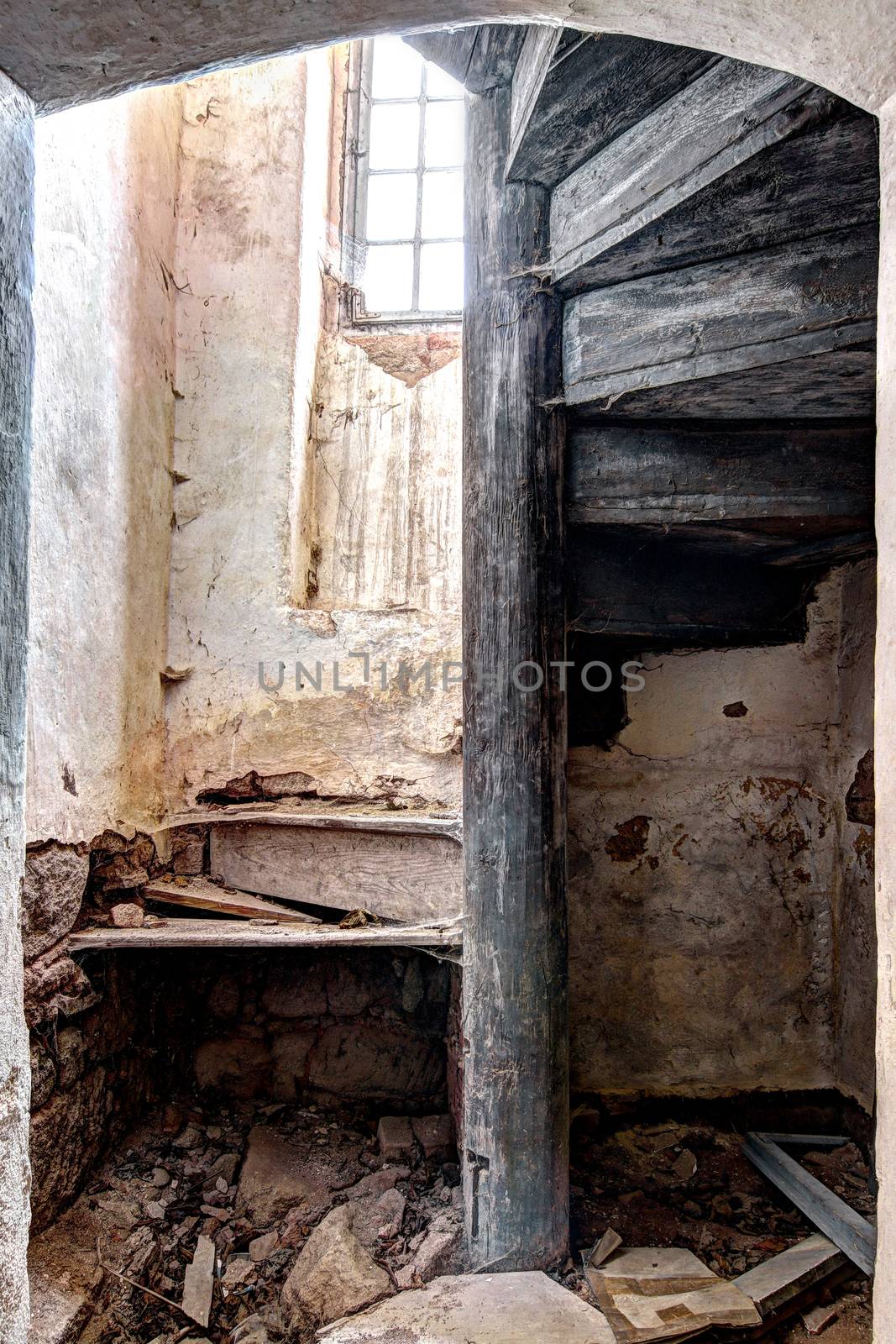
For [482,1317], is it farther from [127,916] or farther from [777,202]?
[777,202]

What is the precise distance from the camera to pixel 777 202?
1.63 m

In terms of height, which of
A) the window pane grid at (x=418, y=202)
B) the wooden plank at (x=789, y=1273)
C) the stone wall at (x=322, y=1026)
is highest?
the window pane grid at (x=418, y=202)

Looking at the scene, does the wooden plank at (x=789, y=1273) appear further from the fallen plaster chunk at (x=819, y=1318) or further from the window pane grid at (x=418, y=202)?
the window pane grid at (x=418, y=202)

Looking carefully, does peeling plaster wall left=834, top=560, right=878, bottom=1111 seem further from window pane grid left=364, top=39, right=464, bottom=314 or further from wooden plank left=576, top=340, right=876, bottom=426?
window pane grid left=364, top=39, right=464, bottom=314

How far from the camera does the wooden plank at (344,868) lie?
290 centimetres

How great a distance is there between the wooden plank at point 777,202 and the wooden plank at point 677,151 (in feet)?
0.09

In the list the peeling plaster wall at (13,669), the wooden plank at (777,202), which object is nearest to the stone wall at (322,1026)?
the peeling plaster wall at (13,669)

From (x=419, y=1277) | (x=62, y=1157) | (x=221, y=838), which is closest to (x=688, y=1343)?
(x=419, y=1277)

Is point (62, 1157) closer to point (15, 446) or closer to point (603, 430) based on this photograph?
point (15, 446)

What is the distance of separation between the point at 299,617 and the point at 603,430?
1.77 m

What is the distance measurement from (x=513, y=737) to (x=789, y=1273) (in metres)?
1.67

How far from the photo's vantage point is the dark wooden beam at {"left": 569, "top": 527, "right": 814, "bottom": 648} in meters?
2.51

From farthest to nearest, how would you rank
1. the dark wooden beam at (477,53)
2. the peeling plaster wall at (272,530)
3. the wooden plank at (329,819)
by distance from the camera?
the peeling plaster wall at (272,530)
the wooden plank at (329,819)
the dark wooden beam at (477,53)

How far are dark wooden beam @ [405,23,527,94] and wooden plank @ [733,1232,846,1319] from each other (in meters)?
3.37
